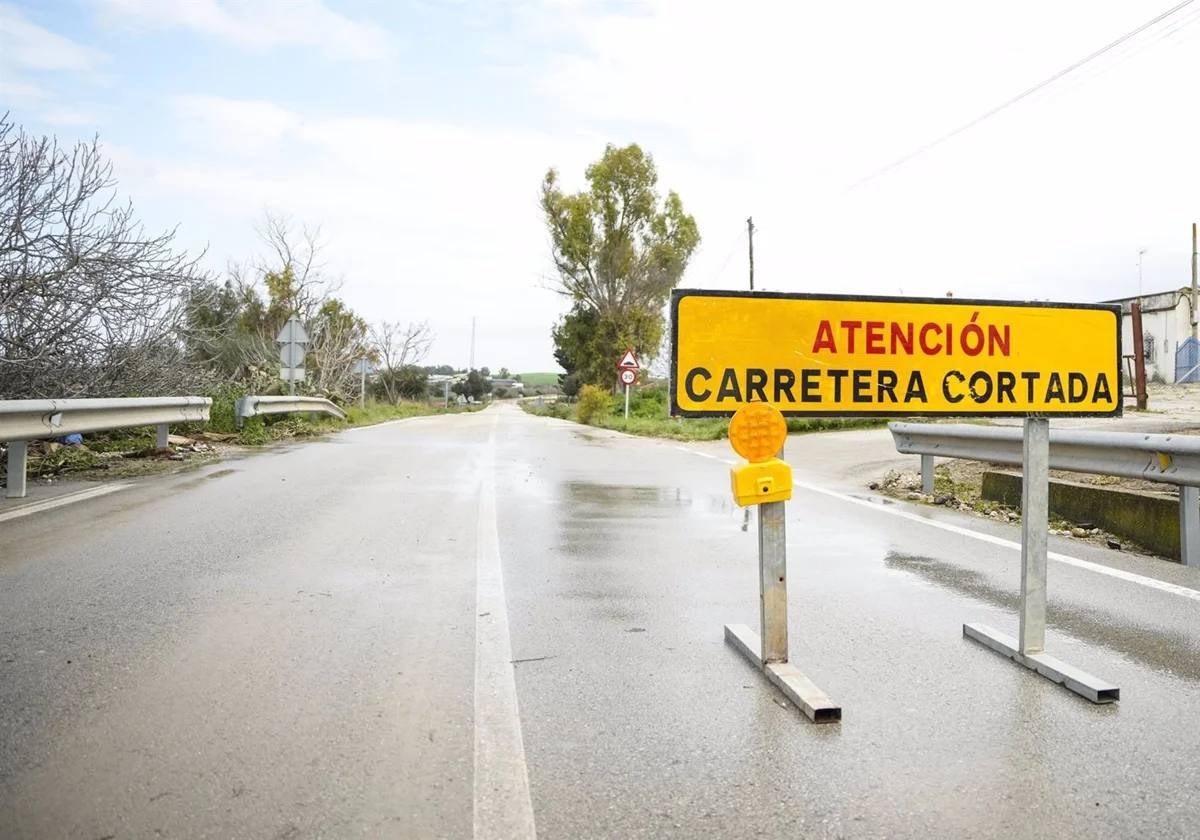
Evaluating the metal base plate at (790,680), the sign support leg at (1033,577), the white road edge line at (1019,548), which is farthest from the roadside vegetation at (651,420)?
the metal base plate at (790,680)

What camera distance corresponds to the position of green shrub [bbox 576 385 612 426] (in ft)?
129

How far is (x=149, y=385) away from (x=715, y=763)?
44.1 feet

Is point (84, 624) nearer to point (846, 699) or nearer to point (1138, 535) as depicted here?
point (846, 699)

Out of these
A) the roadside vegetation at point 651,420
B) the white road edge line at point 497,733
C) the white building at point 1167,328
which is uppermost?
the white building at point 1167,328

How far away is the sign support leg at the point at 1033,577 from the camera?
12.8 feet

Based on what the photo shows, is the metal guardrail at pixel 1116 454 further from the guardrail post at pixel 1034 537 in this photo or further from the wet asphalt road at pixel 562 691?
the guardrail post at pixel 1034 537

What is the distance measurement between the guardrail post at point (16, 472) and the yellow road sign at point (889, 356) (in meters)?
7.31

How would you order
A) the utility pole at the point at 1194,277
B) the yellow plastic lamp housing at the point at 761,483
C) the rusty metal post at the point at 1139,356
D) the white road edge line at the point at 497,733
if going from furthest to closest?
the utility pole at the point at 1194,277, the rusty metal post at the point at 1139,356, the yellow plastic lamp housing at the point at 761,483, the white road edge line at the point at 497,733

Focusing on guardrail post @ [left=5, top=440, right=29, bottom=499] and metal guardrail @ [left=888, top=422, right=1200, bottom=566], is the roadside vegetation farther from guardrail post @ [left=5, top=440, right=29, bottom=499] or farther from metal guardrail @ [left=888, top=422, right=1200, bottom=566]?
guardrail post @ [left=5, top=440, right=29, bottom=499]

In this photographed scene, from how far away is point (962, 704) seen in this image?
342cm

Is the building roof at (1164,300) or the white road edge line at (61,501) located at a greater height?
the building roof at (1164,300)

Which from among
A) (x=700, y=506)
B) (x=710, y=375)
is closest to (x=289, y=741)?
(x=710, y=375)

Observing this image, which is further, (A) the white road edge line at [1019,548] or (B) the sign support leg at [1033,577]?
(A) the white road edge line at [1019,548]

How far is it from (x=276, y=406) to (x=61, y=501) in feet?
40.5
